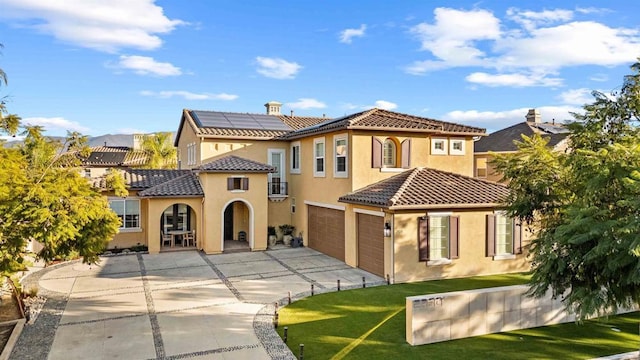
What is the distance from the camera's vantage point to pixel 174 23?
21.2m

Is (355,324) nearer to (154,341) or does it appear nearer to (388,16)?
(154,341)

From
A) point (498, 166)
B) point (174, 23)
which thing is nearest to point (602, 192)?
point (498, 166)

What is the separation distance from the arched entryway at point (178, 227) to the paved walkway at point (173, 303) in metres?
2.13

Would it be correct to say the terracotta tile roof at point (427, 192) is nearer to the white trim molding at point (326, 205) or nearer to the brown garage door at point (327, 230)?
the white trim molding at point (326, 205)

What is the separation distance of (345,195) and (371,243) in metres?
2.97

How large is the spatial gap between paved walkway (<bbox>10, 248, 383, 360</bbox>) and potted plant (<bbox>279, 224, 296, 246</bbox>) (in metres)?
2.50

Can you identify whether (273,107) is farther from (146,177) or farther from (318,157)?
(318,157)

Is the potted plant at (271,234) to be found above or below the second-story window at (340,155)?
below

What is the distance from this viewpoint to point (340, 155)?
20.8 metres

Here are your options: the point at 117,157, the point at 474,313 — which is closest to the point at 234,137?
the point at 474,313

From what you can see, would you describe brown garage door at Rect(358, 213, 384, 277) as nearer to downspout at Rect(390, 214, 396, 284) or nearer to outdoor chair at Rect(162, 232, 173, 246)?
downspout at Rect(390, 214, 396, 284)

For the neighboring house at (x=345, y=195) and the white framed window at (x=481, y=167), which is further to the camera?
the white framed window at (x=481, y=167)

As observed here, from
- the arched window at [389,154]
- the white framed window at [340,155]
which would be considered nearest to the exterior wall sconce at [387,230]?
the white framed window at [340,155]

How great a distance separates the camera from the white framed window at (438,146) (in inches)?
870
